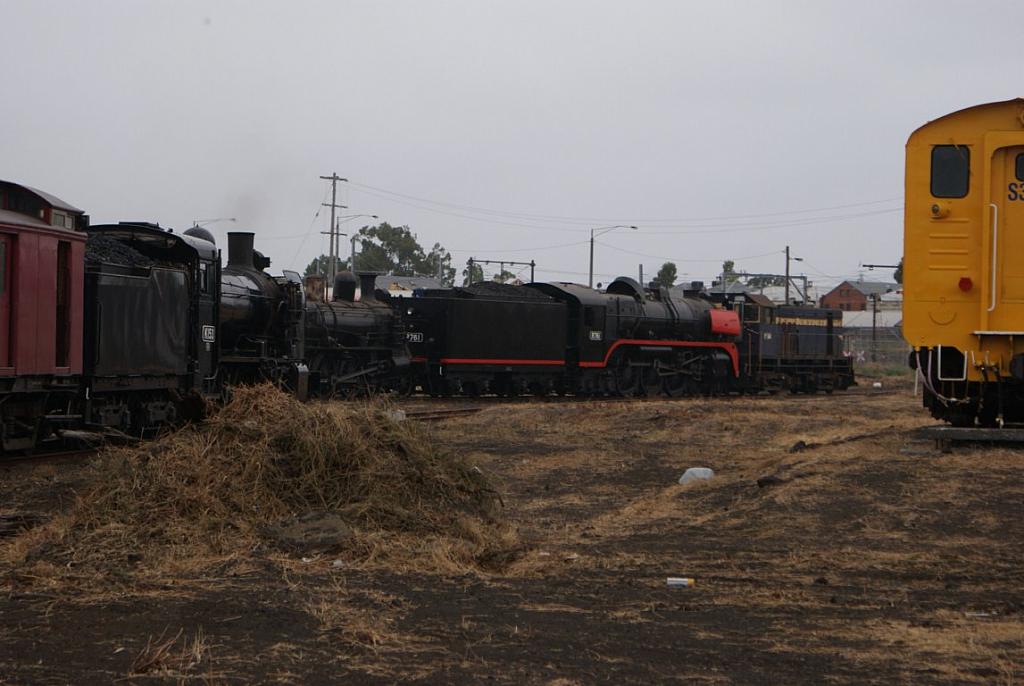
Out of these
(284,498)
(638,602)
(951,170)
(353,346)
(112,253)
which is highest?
(951,170)

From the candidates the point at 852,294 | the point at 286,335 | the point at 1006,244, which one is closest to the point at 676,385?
the point at 286,335

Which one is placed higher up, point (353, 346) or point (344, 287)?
point (344, 287)

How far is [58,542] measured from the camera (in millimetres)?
8188

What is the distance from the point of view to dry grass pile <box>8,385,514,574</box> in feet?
26.8

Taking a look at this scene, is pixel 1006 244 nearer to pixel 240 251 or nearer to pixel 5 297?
pixel 5 297

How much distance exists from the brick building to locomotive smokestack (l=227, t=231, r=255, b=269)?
349ft

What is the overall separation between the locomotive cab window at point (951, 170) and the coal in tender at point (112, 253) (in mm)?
10440

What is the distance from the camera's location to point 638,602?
6.84 metres

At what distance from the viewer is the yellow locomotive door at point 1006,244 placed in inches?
504

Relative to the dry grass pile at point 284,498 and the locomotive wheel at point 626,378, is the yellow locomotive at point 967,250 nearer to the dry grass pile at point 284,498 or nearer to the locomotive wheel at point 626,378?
the dry grass pile at point 284,498

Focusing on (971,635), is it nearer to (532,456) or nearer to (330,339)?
(532,456)

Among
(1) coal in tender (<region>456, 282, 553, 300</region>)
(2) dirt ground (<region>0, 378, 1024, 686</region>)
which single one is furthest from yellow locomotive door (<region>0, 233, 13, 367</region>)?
(1) coal in tender (<region>456, 282, 553, 300</region>)

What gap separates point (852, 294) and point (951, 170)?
117 meters

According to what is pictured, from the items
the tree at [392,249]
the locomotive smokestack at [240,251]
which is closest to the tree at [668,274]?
the tree at [392,249]
